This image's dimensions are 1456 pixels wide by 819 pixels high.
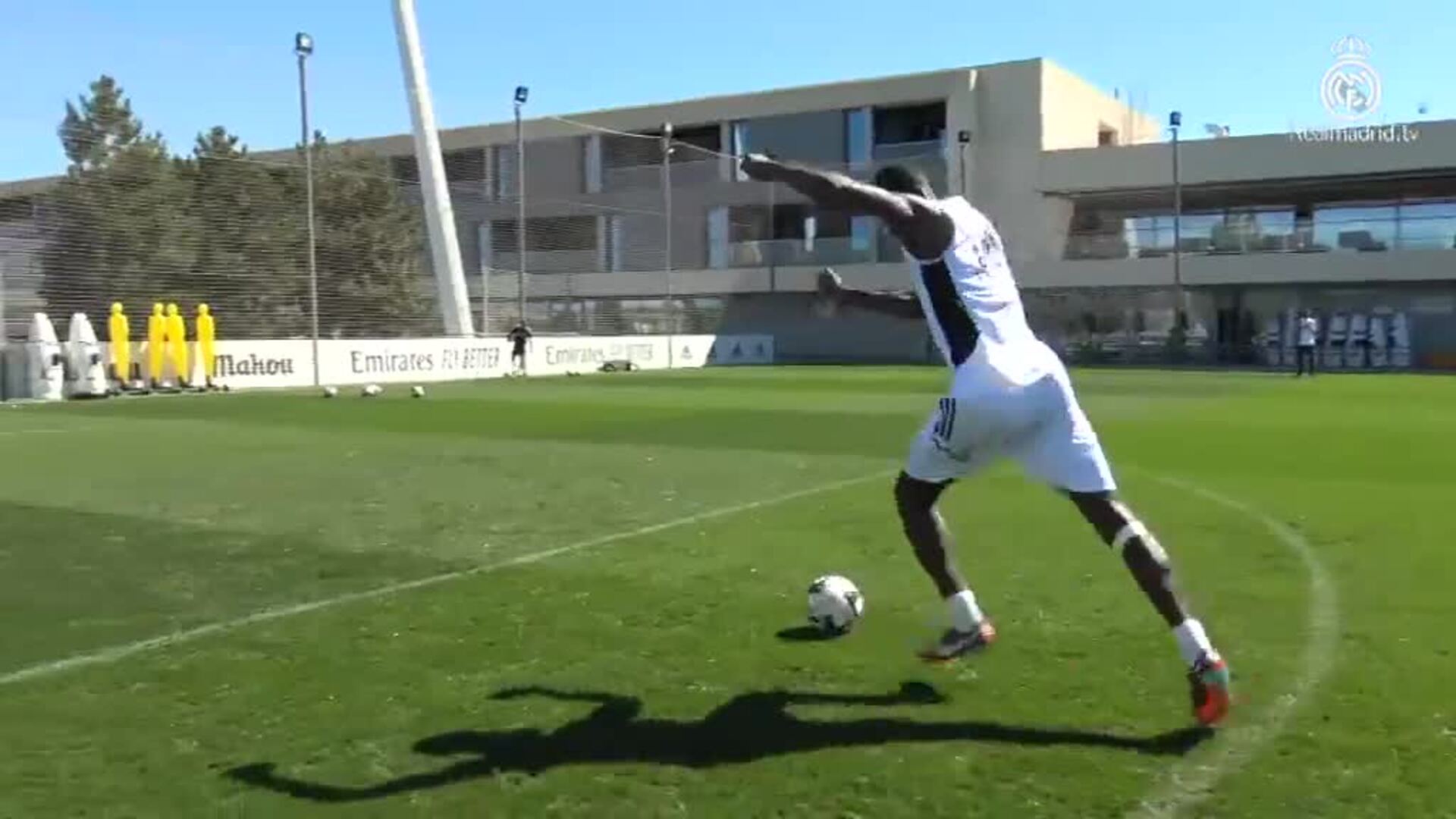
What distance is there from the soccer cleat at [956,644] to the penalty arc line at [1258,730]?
3.87 ft

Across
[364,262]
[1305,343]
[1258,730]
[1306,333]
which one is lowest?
[1258,730]

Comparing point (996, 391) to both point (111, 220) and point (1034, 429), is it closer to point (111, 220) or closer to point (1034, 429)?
point (1034, 429)

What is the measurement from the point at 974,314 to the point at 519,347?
3356 centimetres

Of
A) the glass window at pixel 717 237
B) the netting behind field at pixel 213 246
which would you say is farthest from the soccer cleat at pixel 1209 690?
the glass window at pixel 717 237

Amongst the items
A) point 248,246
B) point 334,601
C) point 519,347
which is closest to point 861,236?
point 519,347

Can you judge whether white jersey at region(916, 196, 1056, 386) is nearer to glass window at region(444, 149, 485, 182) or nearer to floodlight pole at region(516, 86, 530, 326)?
floodlight pole at region(516, 86, 530, 326)

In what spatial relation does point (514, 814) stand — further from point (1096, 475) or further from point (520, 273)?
point (520, 273)

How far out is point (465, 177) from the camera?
163ft

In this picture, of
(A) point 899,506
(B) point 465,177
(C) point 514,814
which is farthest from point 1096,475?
(B) point 465,177

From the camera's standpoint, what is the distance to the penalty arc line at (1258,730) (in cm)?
404

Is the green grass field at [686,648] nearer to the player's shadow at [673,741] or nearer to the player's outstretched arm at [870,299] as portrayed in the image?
the player's shadow at [673,741]

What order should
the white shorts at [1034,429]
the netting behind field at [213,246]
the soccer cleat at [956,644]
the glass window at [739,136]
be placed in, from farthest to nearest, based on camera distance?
the glass window at [739,136]
the netting behind field at [213,246]
the soccer cleat at [956,644]
the white shorts at [1034,429]

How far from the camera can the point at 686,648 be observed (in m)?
5.91

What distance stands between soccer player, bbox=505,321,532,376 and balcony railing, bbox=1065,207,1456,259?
76.2 feet
